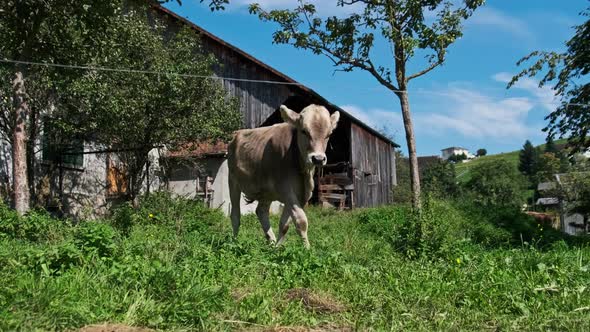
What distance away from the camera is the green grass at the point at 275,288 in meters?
4.27

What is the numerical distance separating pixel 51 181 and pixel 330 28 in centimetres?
1064

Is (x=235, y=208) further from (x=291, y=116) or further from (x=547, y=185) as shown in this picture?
(x=547, y=185)

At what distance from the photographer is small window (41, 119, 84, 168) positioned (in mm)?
16516

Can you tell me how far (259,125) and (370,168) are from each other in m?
7.96

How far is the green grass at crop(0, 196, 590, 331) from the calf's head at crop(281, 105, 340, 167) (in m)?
1.46

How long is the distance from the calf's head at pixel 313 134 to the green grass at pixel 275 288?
1455 millimetres

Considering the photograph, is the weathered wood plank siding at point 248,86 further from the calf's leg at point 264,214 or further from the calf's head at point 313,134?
the calf's head at point 313,134

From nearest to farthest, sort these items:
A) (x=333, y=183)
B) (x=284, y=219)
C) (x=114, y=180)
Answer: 1. (x=284, y=219)
2. (x=114, y=180)
3. (x=333, y=183)

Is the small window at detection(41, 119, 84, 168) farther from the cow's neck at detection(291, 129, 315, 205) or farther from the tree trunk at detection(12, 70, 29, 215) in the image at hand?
the cow's neck at detection(291, 129, 315, 205)

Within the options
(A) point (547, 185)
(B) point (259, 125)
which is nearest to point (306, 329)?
(B) point (259, 125)

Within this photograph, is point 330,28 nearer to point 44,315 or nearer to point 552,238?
point 552,238

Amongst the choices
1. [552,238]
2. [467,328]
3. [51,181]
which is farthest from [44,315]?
[51,181]

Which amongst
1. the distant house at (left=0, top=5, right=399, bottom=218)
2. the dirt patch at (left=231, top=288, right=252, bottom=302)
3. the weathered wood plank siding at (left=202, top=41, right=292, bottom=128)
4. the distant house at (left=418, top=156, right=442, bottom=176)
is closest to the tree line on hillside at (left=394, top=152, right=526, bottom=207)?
the distant house at (left=418, top=156, right=442, bottom=176)

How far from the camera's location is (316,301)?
5016 mm
